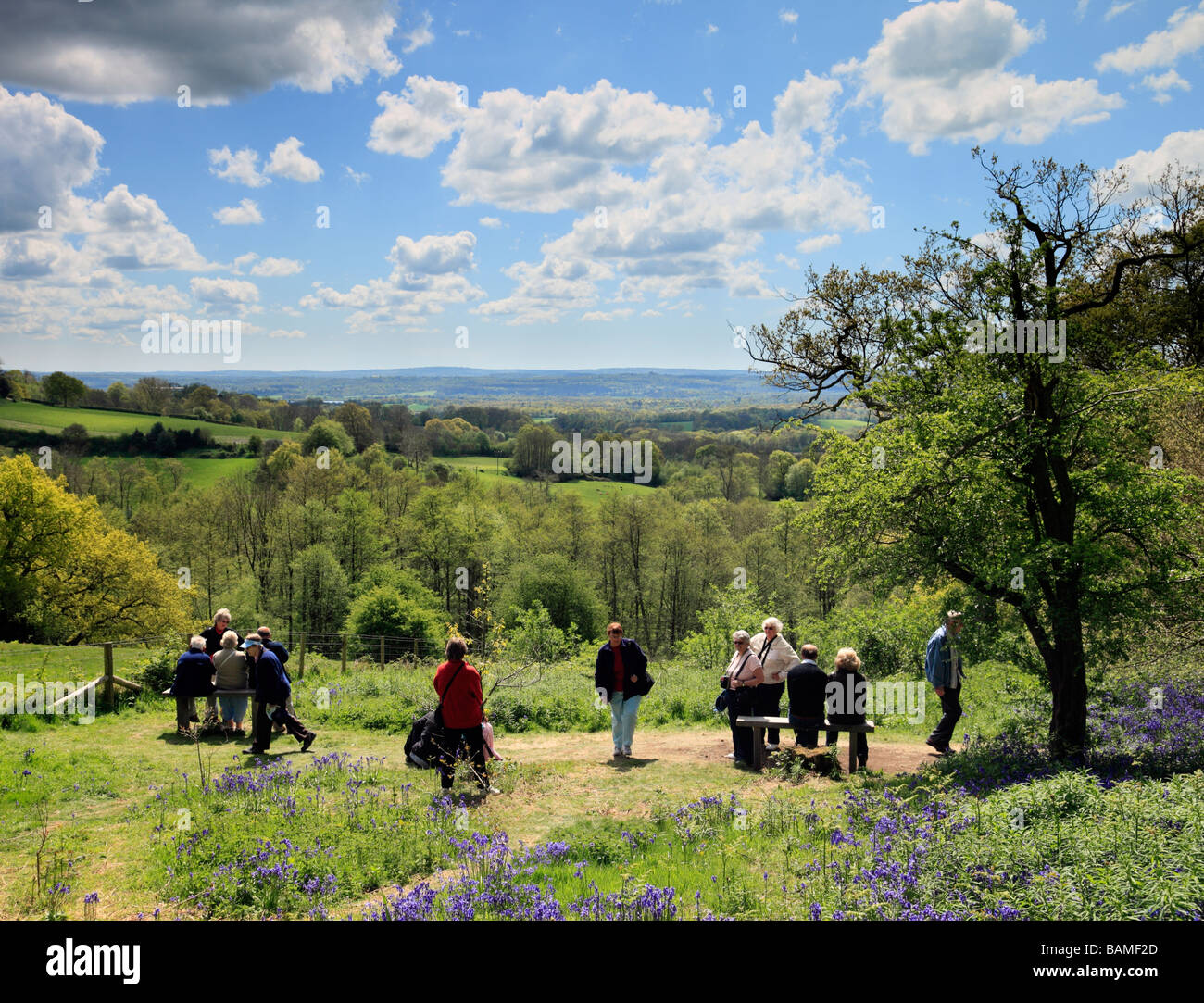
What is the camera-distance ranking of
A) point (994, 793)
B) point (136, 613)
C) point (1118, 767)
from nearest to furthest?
point (994, 793) → point (1118, 767) → point (136, 613)

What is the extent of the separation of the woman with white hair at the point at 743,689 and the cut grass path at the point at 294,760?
356 mm

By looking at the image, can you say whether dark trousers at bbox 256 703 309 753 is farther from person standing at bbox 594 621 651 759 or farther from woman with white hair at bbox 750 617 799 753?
woman with white hair at bbox 750 617 799 753

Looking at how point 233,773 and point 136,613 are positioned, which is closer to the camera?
point 233,773

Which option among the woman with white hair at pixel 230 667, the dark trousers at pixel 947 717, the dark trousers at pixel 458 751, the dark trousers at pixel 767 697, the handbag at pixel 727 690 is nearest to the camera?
the dark trousers at pixel 458 751

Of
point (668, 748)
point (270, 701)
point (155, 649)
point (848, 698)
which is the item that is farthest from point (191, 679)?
point (848, 698)

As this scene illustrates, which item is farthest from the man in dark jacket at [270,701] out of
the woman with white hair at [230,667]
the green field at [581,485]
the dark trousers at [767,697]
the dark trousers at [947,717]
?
the green field at [581,485]

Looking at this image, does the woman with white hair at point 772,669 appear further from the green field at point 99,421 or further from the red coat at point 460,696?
the green field at point 99,421

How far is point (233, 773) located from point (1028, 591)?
979 cm

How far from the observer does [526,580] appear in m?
47.2

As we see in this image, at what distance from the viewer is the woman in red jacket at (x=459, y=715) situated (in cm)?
899

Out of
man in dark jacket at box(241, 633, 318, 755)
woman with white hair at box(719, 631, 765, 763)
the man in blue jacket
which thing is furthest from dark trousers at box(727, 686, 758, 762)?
man in dark jacket at box(241, 633, 318, 755)
